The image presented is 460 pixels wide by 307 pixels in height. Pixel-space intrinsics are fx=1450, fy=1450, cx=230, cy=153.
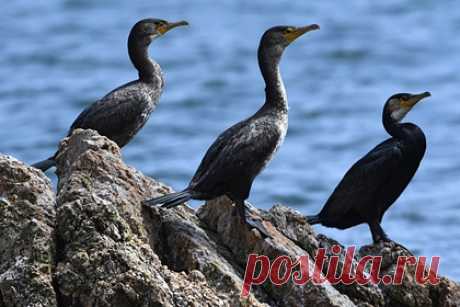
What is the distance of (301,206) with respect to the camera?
75.2 ft

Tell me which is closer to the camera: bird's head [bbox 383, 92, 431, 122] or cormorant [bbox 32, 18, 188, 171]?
bird's head [bbox 383, 92, 431, 122]

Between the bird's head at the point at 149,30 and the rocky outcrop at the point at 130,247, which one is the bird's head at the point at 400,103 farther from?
the bird's head at the point at 149,30

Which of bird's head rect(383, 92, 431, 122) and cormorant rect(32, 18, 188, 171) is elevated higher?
cormorant rect(32, 18, 188, 171)

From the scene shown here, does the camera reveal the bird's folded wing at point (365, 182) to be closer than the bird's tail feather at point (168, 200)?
No

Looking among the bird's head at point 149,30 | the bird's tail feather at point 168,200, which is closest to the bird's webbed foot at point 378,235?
the bird's tail feather at point 168,200

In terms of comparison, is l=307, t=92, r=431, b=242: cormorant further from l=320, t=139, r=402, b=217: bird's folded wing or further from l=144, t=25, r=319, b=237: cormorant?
l=144, t=25, r=319, b=237: cormorant

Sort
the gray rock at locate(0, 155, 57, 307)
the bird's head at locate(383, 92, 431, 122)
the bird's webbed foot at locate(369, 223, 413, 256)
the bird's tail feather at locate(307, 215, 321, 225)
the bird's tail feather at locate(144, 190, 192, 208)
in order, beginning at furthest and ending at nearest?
the bird's head at locate(383, 92, 431, 122) → the bird's tail feather at locate(307, 215, 321, 225) → the bird's webbed foot at locate(369, 223, 413, 256) → the bird's tail feather at locate(144, 190, 192, 208) → the gray rock at locate(0, 155, 57, 307)

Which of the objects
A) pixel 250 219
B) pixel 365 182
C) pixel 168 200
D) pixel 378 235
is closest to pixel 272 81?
pixel 365 182

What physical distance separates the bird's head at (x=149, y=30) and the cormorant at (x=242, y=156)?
2.25m

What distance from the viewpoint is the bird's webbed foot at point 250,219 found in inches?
341

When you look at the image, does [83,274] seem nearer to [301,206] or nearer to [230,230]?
[230,230]

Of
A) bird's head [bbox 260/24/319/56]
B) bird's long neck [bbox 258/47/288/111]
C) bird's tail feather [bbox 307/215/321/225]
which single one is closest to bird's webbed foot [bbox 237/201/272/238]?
bird's long neck [bbox 258/47/288/111]

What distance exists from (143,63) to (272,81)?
6.75ft

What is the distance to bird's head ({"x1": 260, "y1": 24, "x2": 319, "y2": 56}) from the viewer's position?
33.6ft
